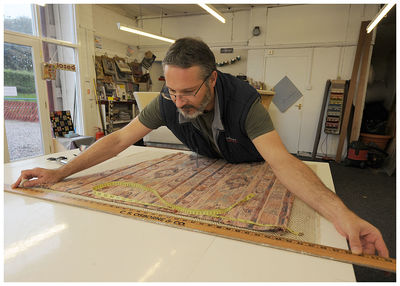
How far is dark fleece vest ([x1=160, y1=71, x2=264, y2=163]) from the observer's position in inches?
49.9

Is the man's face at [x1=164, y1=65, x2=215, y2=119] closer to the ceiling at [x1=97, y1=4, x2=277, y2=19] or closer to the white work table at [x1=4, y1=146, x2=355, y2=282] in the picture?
the white work table at [x1=4, y1=146, x2=355, y2=282]

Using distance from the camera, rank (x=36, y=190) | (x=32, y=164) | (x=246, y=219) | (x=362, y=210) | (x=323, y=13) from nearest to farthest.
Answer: (x=246, y=219)
(x=36, y=190)
(x=32, y=164)
(x=362, y=210)
(x=323, y=13)

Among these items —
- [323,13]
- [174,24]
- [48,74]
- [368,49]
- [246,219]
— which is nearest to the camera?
[246,219]

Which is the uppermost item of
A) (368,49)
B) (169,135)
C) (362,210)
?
(368,49)

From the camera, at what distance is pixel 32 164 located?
1453mm

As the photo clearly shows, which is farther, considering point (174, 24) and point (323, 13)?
point (174, 24)

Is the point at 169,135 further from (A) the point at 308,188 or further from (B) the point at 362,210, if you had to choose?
(A) the point at 308,188

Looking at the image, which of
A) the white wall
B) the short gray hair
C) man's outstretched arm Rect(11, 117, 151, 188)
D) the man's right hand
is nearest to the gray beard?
the short gray hair

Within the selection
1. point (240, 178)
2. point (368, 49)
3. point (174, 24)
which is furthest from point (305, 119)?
point (240, 178)

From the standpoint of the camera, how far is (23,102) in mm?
3746

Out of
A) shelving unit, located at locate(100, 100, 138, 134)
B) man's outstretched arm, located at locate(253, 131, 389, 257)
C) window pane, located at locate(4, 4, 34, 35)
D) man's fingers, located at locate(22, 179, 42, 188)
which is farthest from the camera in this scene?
shelving unit, located at locate(100, 100, 138, 134)

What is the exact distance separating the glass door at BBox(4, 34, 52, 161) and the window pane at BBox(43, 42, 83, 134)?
554 millimetres

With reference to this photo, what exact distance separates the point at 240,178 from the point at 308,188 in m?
0.42

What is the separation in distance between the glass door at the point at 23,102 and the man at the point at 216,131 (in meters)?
3.09
